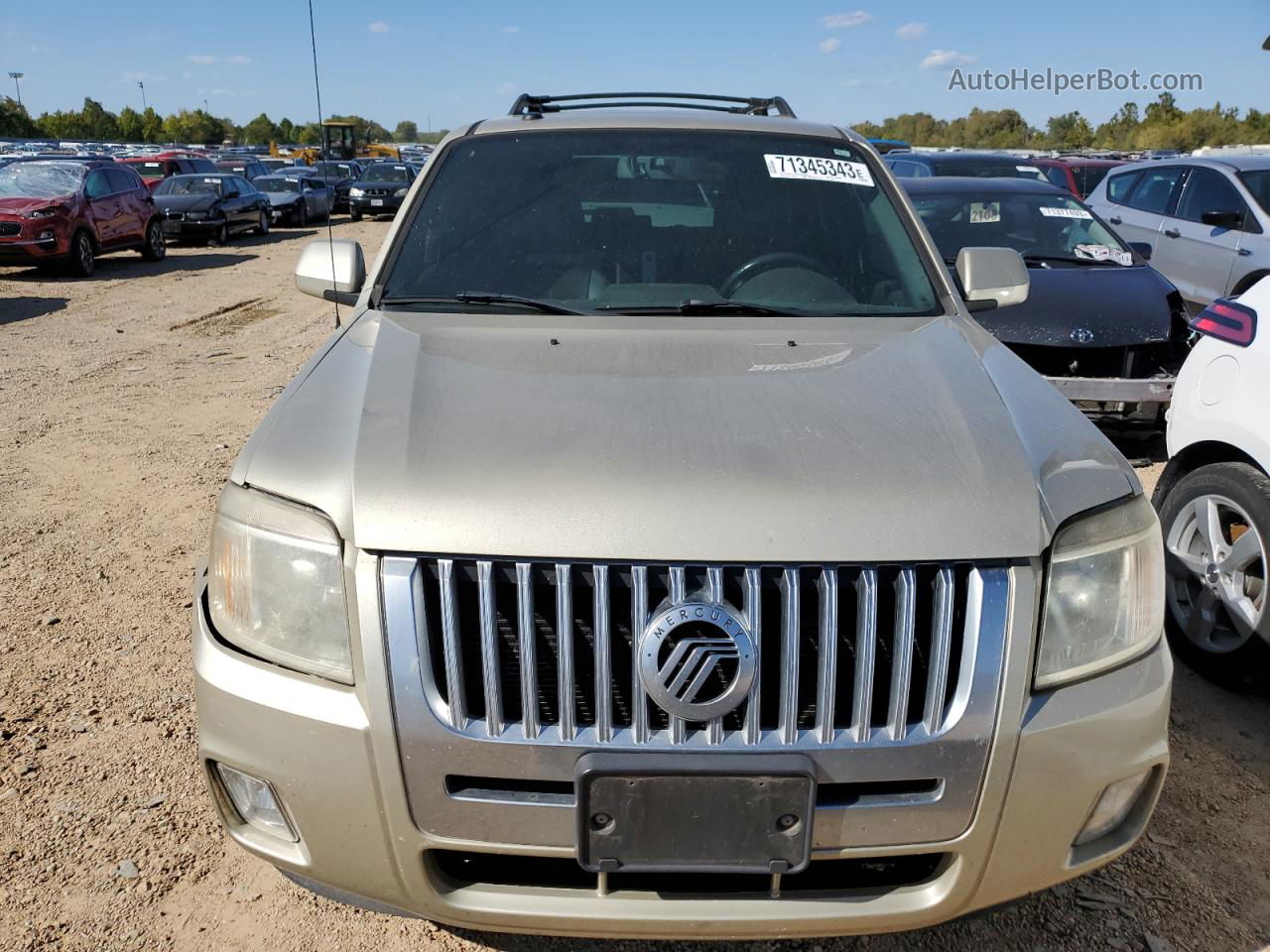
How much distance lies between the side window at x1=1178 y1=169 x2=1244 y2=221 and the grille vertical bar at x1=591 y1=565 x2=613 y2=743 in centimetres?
909

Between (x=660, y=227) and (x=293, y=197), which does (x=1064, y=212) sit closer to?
(x=660, y=227)

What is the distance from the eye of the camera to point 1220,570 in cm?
342

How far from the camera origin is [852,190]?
3246 millimetres

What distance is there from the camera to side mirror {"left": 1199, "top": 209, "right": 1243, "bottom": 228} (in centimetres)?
842

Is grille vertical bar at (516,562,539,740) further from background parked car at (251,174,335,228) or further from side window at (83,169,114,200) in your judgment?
background parked car at (251,174,335,228)

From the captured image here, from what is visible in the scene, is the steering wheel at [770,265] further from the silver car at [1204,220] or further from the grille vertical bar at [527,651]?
the silver car at [1204,220]

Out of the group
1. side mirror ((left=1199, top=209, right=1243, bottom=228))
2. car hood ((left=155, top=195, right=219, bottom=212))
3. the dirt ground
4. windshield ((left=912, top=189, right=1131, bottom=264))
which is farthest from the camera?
car hood ((left=155, top=195, right=219, bottom=212))

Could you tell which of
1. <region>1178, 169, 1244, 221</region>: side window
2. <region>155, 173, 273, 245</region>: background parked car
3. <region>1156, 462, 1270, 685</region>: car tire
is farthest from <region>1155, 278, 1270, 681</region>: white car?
<region>155, 173, 273, 245</region>: background parked car

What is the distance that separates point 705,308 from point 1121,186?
9.56 metres

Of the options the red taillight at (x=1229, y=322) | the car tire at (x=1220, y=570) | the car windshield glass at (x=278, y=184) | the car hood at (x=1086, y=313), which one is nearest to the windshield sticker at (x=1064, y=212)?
the car hood at (x=1086, y=313)

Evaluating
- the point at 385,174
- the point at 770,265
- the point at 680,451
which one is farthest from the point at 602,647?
the point at 385,174

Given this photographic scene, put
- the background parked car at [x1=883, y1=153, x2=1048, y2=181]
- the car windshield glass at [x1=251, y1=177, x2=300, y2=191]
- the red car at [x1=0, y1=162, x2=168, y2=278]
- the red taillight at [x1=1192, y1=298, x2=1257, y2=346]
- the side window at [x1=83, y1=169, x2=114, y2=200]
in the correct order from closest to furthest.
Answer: the red taillight at [x1=1192, y1=298, x2=1257, y2=346]
the background parked car at [x1=883, y1=153, x2=1048, y2=181]
the red car at [x1=0, y1=162, x2=168, y2=278]
the side window at [x1=83, y1=169, x2=114, y2=200]
the car windshield glass at [x1=251, y1=177, x2=300, y2=191]

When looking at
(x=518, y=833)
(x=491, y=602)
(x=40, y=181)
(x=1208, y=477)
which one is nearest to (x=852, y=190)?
(x=1208, y=477)

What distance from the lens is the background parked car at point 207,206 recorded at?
19062mm
